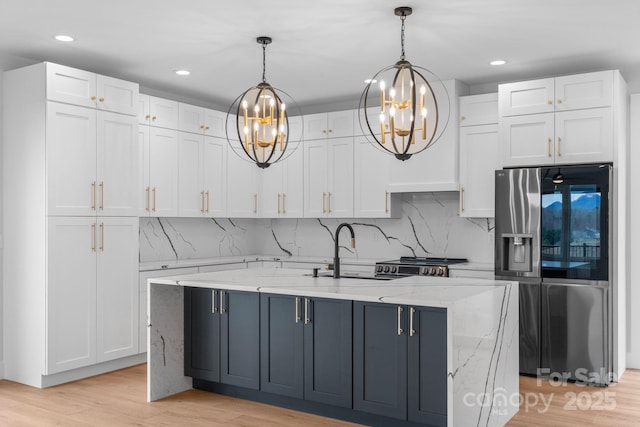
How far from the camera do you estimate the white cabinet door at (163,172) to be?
5645 millimetres

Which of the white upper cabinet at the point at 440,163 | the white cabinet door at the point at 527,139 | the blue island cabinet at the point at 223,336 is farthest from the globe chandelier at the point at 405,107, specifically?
the blue island cabinet at the point at 223,336

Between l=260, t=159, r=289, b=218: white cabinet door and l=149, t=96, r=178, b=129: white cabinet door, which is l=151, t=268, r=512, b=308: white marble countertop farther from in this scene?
l=260, t=159, r=289, b=218: white cabinet door

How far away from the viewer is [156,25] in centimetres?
410

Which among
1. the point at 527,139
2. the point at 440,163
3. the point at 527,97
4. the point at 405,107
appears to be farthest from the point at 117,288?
the point at 527,97

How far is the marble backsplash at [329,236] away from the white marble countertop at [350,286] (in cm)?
188

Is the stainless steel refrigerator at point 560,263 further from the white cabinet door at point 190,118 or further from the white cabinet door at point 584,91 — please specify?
the white cabinet door at point 190,118

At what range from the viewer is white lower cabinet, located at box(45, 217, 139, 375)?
459 cm

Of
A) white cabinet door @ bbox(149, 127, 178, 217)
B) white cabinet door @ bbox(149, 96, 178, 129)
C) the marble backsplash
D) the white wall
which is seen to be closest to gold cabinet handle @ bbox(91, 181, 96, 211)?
white cabinet door @ bbox(149, 127, 178, 217)

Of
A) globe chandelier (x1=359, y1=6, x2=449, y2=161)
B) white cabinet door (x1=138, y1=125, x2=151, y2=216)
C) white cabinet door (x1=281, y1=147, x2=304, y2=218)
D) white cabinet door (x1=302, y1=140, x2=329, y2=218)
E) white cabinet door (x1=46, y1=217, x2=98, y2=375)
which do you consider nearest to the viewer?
globe chandelier (x1=359, y1=6, x2=449, y2=161)

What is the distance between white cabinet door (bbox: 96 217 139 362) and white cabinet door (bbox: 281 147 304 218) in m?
2.01

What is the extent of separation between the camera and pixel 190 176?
6.08 m

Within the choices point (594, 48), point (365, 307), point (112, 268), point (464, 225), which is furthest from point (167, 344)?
point (594, 48)

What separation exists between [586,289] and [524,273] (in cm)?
49

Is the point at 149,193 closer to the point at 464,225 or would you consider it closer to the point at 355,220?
the point at 355,220
